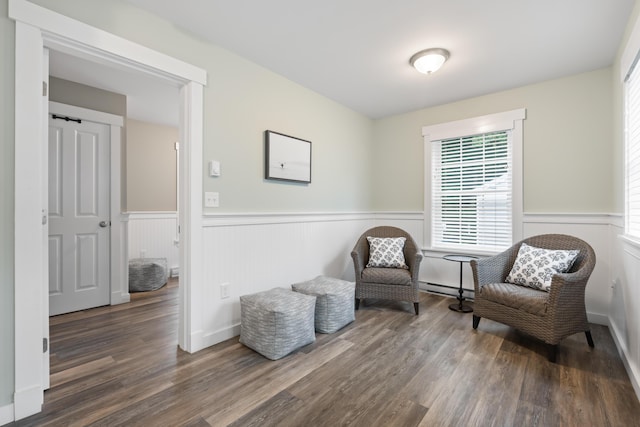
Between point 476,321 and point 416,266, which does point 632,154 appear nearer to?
point 476,321

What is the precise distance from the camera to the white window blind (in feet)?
11.1

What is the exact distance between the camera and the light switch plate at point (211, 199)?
7.72ft

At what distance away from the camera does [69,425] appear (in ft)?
4.84

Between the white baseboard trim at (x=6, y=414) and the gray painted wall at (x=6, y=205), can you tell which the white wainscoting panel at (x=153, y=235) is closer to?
the gray painted wall at (x=6, y=205)

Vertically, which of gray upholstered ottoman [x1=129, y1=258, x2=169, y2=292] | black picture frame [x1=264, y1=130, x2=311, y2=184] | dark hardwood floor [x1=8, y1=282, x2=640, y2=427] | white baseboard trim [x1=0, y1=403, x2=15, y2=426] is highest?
black picture frame [x1=264, y1=130, x2=311, y2=184]

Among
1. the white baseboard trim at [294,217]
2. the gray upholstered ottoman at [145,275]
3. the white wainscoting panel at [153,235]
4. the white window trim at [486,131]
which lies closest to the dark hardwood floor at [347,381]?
the white baseboard trim at [294,217]

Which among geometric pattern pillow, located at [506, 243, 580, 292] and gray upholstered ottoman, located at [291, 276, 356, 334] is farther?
gray upholstered ottoman, located at [291, 276, 356, 334]

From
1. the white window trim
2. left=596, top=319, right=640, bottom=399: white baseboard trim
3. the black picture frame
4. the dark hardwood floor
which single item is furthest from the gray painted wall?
the white window trim

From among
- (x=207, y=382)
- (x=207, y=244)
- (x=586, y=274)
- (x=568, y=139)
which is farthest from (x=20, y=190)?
(x=568, y=139)

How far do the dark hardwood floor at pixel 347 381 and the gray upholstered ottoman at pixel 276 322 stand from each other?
0.25ft

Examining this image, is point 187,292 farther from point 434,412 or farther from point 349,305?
point 434,412

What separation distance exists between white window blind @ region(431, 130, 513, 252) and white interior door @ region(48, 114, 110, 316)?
3.99 meters

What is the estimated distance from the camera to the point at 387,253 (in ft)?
11.0

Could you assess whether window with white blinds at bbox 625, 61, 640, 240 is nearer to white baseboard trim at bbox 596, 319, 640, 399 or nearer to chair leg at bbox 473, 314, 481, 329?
white baseboard trim at bbox 596, 319, 640, 399
